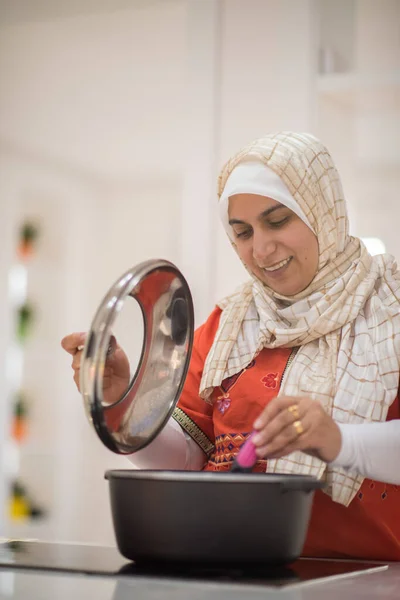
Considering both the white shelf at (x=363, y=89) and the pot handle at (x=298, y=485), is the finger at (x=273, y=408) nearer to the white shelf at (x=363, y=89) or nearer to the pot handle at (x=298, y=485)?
the pot handle at (x=298, y=485)

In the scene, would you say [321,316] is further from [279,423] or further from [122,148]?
[122,148]

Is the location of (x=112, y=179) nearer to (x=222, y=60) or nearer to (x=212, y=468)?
(x=222, y=60)

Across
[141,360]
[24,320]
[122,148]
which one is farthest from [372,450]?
[122,148]

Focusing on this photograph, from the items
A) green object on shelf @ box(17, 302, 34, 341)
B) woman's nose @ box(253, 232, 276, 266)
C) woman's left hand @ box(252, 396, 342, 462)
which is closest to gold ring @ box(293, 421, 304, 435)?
woman's left hand @ box(252, 396, 342, 462)

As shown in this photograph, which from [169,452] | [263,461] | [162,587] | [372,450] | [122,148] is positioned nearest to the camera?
[162,587]

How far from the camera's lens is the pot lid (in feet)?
3.43

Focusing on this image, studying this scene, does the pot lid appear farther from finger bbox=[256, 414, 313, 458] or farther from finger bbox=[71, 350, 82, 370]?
finger bbox=[256, 414, 313, 458]

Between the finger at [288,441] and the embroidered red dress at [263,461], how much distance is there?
30cm

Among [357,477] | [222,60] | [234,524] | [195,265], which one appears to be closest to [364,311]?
[357,477]

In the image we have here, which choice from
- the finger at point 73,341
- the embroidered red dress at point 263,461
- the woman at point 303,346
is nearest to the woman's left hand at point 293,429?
the woman at point 303,346

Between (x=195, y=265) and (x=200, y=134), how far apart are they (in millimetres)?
367

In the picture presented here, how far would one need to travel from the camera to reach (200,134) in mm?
2502

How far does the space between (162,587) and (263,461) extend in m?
0.54

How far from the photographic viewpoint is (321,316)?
4.90 feet
